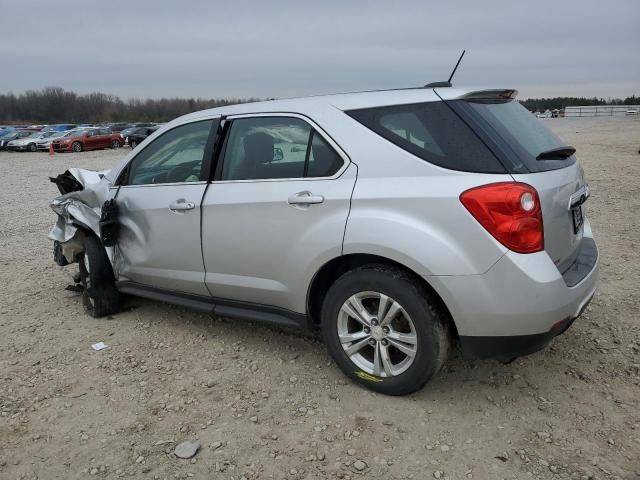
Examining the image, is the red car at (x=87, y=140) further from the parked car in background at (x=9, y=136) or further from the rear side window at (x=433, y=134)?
the rear side window at (x=433, y=134)

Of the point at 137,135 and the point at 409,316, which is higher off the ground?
the point at 409,316

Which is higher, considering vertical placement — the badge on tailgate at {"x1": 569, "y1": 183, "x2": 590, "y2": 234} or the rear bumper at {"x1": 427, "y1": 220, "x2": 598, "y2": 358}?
the badge on tailgate at {"x1": 569, "y1": 183, "x2": 590, "y2": 234}

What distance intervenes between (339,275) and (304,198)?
0.53 m

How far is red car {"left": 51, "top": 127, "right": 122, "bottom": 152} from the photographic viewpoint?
29.5 m

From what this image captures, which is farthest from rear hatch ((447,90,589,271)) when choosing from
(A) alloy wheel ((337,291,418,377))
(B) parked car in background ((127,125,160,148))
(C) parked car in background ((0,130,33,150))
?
(C) parked car in background ((0,130,33,150))

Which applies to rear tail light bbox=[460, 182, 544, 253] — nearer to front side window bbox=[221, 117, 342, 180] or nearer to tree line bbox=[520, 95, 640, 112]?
front side window bbox=[221, 117, 342, 180]

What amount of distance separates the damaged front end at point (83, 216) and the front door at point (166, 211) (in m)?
0.11

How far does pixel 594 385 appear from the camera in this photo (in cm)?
323

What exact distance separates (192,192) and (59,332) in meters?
1.72

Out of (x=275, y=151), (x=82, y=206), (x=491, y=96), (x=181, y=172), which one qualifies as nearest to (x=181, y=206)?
(x=181, y=172)

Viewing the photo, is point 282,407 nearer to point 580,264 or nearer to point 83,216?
point 580,264

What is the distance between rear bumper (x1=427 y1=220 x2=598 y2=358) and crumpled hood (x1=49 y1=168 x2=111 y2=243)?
3.04 m

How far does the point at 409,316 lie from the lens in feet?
9.54

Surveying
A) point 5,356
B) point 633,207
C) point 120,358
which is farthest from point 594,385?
point 633,207
